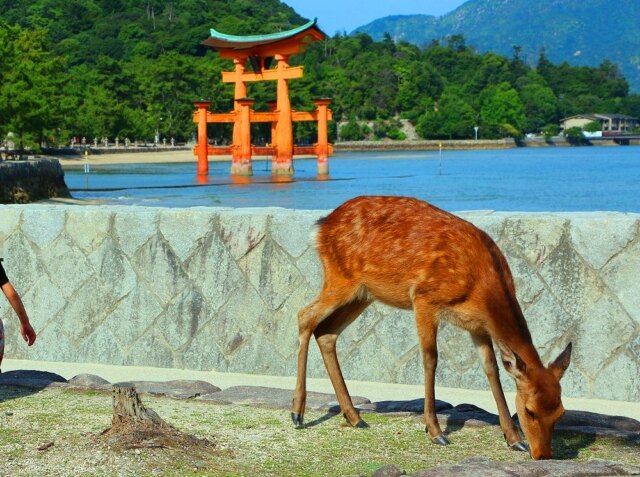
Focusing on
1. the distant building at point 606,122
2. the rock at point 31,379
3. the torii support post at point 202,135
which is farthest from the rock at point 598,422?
the distant building at point 606,122

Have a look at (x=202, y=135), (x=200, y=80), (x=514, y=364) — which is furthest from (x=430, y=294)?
(x=200, y=80)

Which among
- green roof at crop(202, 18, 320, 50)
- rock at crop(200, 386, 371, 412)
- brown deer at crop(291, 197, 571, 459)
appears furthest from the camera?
green roof at crop(202, 18, 320, 50)

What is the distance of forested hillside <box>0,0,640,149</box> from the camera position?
72.8 meters

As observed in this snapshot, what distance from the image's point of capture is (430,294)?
5219 mm

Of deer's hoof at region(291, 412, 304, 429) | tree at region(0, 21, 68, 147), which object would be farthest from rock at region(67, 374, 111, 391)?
tree at region(0, 21, 68, 147)

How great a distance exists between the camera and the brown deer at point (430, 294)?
4.76 metres

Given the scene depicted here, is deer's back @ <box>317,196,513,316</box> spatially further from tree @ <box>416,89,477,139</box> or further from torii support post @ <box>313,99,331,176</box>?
tree @ <box>416,89,477,139</box>

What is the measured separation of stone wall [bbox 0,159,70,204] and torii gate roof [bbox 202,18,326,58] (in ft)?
84.9

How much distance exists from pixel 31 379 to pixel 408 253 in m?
2.79

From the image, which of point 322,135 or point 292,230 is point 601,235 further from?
point 322,135

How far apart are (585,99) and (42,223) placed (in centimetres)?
18531

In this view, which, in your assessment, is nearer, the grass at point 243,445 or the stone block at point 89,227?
the grass at point 243,445

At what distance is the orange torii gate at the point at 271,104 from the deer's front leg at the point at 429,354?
2296 inches

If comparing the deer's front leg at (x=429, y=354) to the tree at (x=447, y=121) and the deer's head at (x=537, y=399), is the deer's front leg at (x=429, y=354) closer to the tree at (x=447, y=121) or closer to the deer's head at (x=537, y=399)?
the deer's head at (x=537, y=399)
